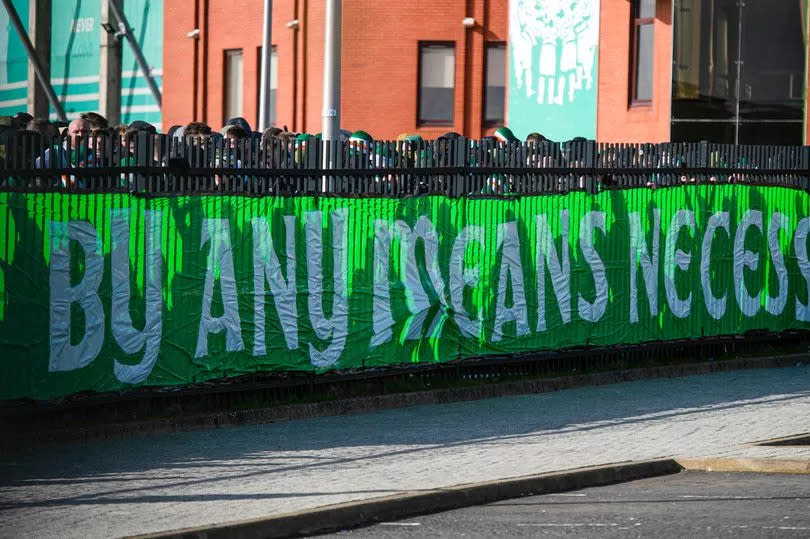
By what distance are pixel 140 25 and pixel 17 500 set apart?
39.2 metres

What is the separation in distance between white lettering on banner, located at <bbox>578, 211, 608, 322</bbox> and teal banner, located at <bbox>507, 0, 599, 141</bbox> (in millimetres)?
16998

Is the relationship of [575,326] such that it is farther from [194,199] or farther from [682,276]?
[194,199]

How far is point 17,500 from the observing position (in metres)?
8.79

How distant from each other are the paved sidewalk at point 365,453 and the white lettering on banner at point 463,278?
79 cm

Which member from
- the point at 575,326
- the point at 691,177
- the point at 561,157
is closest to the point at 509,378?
the point at 575,326

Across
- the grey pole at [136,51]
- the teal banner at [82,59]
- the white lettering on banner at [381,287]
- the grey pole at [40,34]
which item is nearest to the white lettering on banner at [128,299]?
the white lettering on banner at [381,287]

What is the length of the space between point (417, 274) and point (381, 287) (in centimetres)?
44

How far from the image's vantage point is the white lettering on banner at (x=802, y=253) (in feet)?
57.1

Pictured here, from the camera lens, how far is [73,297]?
36.5 feet

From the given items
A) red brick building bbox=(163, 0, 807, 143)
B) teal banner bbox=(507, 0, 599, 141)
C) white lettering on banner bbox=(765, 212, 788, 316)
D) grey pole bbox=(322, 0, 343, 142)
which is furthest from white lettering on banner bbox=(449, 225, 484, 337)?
teal banner bbox=(507, 0, 599, 141)

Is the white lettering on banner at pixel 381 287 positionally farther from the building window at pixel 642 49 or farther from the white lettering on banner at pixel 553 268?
the building window at pixel 642 49

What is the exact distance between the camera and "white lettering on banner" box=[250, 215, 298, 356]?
41.0 ft

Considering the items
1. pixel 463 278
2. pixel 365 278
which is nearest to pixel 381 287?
pixel 365 278

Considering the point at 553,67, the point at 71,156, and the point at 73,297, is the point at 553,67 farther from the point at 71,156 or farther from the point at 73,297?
the point at 73,297
